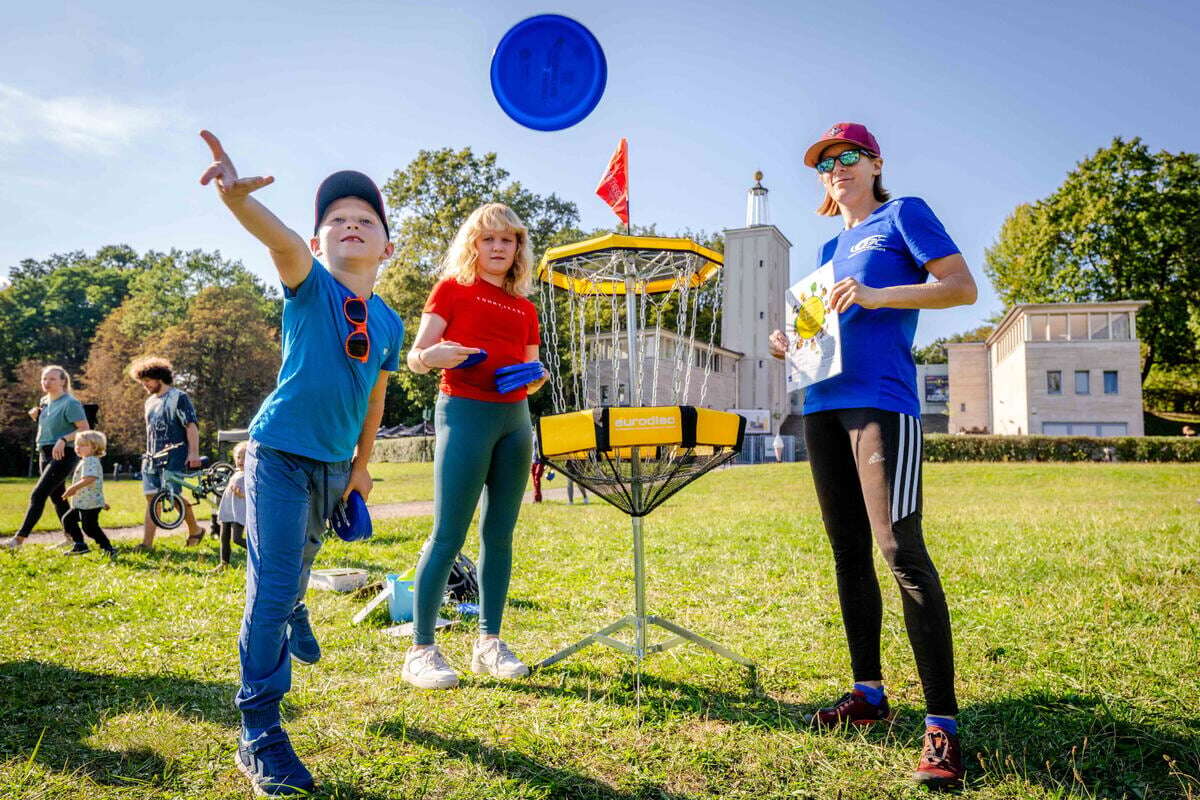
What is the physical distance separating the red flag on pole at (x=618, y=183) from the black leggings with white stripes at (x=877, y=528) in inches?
67.2

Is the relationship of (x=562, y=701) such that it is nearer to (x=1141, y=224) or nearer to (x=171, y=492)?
(x=171, y=492)

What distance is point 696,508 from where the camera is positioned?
13.2 metres

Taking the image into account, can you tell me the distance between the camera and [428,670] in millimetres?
3369

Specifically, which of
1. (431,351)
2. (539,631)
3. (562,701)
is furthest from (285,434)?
(539,631)

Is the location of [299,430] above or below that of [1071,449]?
above

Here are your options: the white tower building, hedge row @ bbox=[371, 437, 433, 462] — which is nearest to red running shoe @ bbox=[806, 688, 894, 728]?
hedge row @ bbox=[371, 437, 433, 462]

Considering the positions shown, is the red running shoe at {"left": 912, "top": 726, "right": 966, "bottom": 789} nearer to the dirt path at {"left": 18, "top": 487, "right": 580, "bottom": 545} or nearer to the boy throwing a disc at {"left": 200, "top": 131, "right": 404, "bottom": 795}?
the boy throwing a disc at {"left": 200, "top": 131, "right": 404, "bottom": 795}

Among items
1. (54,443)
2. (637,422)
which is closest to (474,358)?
(637,422)

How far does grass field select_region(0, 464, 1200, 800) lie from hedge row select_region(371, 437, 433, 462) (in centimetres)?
3246

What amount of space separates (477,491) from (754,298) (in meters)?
47.8

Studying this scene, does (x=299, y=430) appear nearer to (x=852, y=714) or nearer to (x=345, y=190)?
(x=345, y=190)

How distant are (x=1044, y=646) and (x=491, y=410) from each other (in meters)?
2.94

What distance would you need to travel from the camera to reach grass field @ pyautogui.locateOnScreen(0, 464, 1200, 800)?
2.42 m

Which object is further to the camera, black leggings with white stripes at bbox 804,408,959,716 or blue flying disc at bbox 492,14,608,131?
blue flying disc at bbox 492,14,608,131
